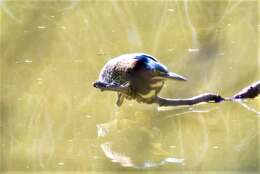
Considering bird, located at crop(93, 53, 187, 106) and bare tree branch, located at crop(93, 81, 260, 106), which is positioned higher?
bird, located at crop(93, 53, 187, 106)

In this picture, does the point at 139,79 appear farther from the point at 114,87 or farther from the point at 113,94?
the point at 113,94

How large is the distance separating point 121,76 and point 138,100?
0.27 ft

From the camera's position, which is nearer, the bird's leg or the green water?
the green water

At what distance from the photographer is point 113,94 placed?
2.14 meters

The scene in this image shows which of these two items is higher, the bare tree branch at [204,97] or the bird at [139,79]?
the bird at [139,79]

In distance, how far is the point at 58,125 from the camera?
6.24ft

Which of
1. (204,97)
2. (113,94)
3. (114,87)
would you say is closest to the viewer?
(114,87)

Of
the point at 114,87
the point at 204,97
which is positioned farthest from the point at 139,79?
the point at 204,97

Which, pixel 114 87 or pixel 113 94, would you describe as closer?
pixel 114 87

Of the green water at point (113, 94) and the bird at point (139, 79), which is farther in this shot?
the bird at point (139, 79)

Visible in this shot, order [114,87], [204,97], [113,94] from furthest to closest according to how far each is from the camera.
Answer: [113,94]
[204,97]
[114,87]

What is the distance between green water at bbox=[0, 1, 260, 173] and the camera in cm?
170

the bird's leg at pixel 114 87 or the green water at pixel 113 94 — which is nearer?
the green water at pixel 113 94

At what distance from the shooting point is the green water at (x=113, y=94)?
170cm
